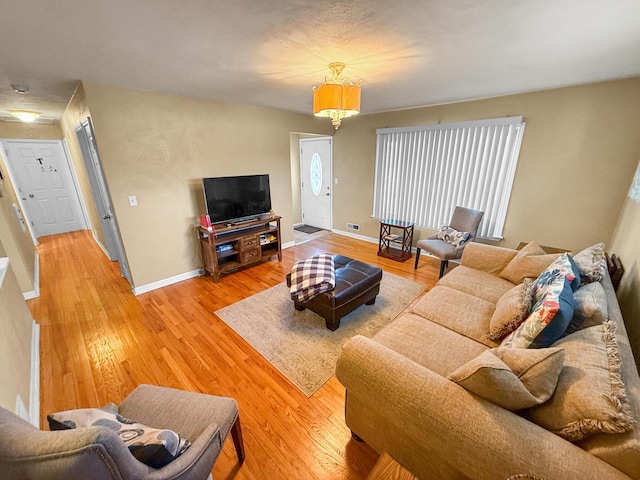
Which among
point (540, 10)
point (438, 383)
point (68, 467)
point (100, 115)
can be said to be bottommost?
point (438, 383)

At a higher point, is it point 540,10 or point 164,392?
point 540,10

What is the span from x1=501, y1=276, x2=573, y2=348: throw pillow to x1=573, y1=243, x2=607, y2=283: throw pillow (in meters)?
0.50

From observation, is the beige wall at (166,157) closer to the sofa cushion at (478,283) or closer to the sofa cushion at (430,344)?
the sofa cushion at (430,344)

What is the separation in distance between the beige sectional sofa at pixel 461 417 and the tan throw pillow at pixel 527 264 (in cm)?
49

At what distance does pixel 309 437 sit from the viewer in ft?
4.93

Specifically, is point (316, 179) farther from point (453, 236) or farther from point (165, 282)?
point (165, 282)

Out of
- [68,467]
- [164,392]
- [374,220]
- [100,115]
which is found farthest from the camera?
[374,220]

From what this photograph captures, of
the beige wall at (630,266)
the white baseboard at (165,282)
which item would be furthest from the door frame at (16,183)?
the beige wall at (630,266)

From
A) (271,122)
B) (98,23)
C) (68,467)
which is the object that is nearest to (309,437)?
(68,467)

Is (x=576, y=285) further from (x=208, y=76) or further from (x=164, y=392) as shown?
(x=208, y=76)

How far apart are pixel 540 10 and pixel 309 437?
8.84ft

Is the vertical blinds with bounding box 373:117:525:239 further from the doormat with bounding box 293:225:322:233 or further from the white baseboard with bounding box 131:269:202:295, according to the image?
the white baseboard with bounding box 131:269:202:295

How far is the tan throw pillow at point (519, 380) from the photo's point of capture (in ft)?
2.95

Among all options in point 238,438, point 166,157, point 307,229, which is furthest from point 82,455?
point 307,229
